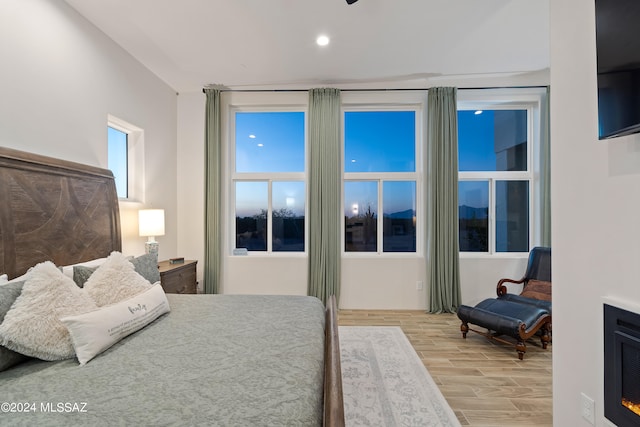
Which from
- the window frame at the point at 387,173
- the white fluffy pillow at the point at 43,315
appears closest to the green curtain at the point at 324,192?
the window frame at the point at 387,173

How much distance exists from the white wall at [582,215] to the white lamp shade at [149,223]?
3.67m

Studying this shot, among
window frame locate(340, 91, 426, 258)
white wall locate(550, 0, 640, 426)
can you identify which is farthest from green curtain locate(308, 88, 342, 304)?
white wall locate(550, 0, 640, 426)

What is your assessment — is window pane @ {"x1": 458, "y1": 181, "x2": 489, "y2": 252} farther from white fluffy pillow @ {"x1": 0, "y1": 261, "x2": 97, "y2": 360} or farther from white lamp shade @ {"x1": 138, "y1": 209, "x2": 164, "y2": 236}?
white fluffy pillow @ {"x1": 0, "y1": 261, "x2": 97, "y2": 360}

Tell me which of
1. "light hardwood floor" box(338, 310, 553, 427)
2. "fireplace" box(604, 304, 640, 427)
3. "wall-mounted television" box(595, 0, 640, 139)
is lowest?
"light hardwood floor" box(338, 310, 553, 427)

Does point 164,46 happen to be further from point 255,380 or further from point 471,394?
point 471,394

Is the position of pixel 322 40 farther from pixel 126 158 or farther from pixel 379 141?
pixel 126 158

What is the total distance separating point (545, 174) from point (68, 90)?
5.62 metres

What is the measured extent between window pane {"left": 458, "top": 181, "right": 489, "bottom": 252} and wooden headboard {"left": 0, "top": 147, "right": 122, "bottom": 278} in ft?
14.5

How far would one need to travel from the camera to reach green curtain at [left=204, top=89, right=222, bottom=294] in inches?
159

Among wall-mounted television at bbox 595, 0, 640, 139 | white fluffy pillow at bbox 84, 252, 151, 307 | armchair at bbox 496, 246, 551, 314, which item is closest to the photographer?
wall-mounted television at bbox 595, 0, 640, 139

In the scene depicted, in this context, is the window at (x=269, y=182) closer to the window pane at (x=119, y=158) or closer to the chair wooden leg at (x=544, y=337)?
the window pane at (x=119, y=158)

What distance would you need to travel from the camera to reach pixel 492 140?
4.24 m

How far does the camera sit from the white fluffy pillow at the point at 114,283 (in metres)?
1.71

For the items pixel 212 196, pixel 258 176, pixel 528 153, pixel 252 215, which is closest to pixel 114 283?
pixel 212 196
